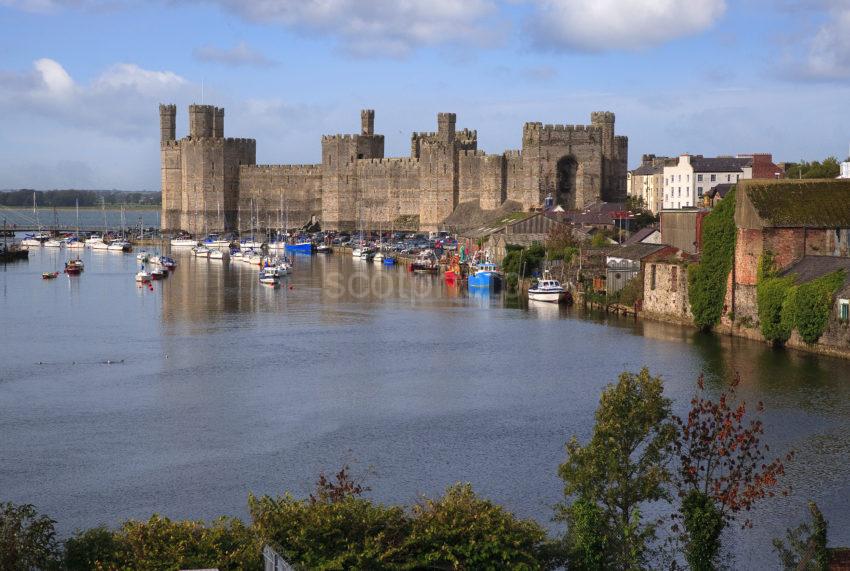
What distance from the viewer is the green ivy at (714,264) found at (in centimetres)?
3095

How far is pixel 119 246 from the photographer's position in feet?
251

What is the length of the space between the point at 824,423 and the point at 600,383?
5298 millimetres

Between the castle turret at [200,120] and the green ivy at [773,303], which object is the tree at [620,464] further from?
the castle turret at [200,120]

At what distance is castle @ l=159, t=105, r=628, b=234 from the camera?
59562 mm

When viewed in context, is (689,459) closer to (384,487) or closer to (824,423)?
(384,487)

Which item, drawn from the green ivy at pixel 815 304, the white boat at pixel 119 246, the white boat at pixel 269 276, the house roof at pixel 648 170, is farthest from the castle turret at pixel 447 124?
the green ivy at pixel 815 304

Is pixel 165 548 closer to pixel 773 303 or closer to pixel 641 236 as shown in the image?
pixel 773 303

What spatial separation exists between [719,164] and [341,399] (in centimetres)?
3387

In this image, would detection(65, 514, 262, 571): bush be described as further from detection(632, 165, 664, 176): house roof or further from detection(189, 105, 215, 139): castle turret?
detection(189, 105, 215, 139): castle turret

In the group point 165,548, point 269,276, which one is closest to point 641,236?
point 269,276

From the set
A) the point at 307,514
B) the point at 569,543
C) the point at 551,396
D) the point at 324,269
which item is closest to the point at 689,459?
the point at 569,543

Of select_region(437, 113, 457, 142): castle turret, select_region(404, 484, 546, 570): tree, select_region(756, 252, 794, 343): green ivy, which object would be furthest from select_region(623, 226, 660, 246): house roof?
select_region(404, 484, 546, 570): tree

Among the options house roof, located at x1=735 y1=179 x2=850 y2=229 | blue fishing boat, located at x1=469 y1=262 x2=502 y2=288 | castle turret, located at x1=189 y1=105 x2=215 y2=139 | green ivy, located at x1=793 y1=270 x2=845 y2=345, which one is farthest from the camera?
castle turret, located at x1=189 y1=105 x2=215 y2=139

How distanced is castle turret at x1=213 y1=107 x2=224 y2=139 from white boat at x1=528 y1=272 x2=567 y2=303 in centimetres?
3863
